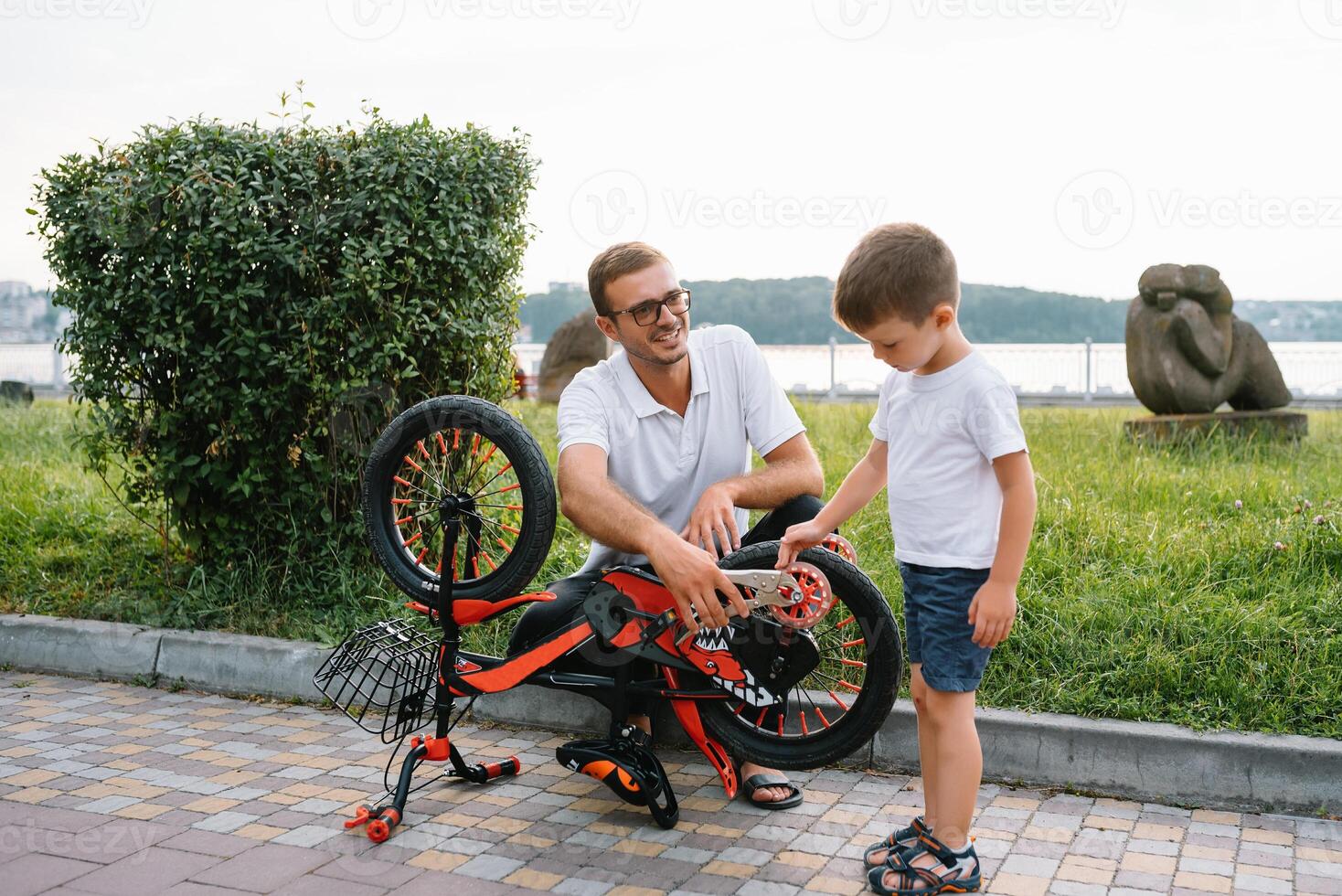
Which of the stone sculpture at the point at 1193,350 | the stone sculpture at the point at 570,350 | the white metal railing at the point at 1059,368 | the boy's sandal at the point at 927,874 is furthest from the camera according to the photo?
the white metal railing at the point at 1059,368

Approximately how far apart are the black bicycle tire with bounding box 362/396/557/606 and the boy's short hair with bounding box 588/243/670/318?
1.41 ft

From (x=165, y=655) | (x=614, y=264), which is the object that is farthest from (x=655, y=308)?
(x=165, y=655)

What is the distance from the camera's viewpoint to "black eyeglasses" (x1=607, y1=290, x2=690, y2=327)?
336 cm

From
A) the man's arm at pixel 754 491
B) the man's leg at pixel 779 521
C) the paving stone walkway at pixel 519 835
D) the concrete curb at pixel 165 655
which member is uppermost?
the man's arm at pixel 754 491

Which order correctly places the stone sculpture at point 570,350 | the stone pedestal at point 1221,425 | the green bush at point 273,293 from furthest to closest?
1. the stone sculpture at point 570,350
2. the stone pedestal at point 1221,425
3. the green bush at point 273,293

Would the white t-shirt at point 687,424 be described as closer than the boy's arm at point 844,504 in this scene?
No

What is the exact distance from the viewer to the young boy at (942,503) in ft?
8.77

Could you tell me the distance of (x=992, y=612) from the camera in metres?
2.68

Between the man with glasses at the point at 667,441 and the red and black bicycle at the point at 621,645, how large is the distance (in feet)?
0.41

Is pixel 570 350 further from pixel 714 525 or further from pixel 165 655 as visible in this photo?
pixel 714 525

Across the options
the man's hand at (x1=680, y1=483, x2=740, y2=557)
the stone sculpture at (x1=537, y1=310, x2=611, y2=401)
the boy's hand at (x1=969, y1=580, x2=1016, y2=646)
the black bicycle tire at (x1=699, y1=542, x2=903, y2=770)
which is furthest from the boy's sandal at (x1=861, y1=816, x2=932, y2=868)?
the stone sculpture at (x1=537, y1=310, x2=611, y2=401)

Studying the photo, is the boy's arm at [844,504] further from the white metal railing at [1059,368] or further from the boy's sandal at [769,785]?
the white metal railing at [1059,368]

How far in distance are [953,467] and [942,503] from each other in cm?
9

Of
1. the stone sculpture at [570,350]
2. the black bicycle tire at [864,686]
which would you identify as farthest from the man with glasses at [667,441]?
the stone sculpture at [570,350]
